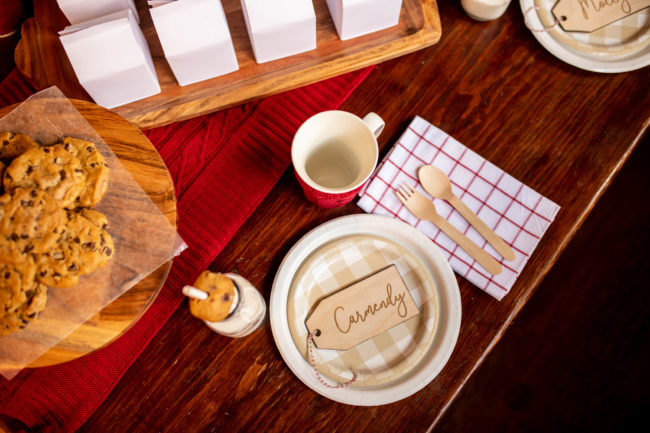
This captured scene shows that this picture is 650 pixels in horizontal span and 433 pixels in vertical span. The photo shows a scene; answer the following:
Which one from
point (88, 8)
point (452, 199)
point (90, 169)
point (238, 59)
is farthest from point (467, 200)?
point (88, 8)

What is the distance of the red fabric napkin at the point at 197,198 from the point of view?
2.09 feet

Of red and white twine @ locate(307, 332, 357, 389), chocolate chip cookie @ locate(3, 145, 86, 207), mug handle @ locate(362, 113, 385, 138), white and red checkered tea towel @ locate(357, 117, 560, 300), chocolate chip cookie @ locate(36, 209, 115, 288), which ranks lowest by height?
red and white twine @ locate(307, 332, 357, 389)

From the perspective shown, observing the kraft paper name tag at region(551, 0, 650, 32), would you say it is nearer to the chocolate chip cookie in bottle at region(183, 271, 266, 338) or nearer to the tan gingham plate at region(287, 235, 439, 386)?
the tan gingham plate at region(287, 235, 439, 386)

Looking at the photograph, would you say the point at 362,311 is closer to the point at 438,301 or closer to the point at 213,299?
the point at 438,301

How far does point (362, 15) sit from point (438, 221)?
1.16ft

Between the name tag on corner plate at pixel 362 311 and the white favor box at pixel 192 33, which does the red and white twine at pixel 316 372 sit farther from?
the white favor box at pixel 192 33

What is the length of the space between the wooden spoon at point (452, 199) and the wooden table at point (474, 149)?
66mm

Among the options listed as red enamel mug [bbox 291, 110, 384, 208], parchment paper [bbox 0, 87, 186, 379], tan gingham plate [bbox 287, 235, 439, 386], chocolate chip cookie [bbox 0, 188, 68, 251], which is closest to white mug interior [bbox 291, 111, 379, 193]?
red enamel mug [bbox 291, 110, 384, 208]

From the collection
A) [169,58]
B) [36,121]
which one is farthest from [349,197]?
[36,121]

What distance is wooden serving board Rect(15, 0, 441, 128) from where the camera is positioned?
70cm

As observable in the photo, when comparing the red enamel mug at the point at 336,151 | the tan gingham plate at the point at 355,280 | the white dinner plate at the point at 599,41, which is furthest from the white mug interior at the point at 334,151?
the white dinner plate at the point at 599,41

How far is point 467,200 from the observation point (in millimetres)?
702

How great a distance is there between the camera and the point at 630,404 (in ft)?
4.02

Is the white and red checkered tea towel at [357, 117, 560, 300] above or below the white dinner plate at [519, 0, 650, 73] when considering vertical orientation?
below
